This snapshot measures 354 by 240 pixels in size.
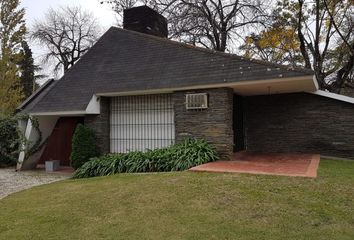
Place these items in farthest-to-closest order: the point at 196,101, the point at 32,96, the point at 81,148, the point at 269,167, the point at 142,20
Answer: the point at 32,96
the point at 142,20
the point at 81,148
the point at 196,101
the point at 269,167

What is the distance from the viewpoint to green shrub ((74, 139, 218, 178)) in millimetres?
9500

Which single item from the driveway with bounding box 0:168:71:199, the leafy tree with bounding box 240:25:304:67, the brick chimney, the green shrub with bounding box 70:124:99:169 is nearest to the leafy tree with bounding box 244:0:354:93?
the leafy tree with bounding box 240:25:304:67

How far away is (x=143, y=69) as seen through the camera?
12.2m

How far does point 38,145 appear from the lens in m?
13.7

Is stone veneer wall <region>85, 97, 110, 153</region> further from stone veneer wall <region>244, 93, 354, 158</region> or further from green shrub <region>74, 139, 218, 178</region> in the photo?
stone veneer wall <region>244, 93, 354, 158</region>

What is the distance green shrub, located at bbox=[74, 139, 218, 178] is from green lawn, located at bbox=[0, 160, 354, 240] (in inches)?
58.5

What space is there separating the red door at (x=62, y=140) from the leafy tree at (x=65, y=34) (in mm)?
18607

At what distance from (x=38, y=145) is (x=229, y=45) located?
14.5 m

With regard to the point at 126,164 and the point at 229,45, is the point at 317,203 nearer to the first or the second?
the point at 126,164

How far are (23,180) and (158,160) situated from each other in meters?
4.57

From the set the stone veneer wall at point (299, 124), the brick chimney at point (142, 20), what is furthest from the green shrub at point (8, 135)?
the stone veneer wall at point (299, 124)

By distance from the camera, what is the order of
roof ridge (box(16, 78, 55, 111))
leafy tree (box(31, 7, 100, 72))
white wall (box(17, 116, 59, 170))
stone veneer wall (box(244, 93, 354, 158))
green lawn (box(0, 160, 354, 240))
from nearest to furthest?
green lawn (box(0, 160, 354, 240)) < stone veneer wall (box(244, 93, 354, 158)) < white wall (box(17, 116, 59, 170)) < roof ridge (box(16, 78, 55, 111)) < leafy tree (box(31, 7, 100, 72))

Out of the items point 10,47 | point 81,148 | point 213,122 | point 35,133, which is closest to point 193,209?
point 213,122

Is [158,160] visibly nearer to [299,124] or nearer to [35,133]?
[299,124]
